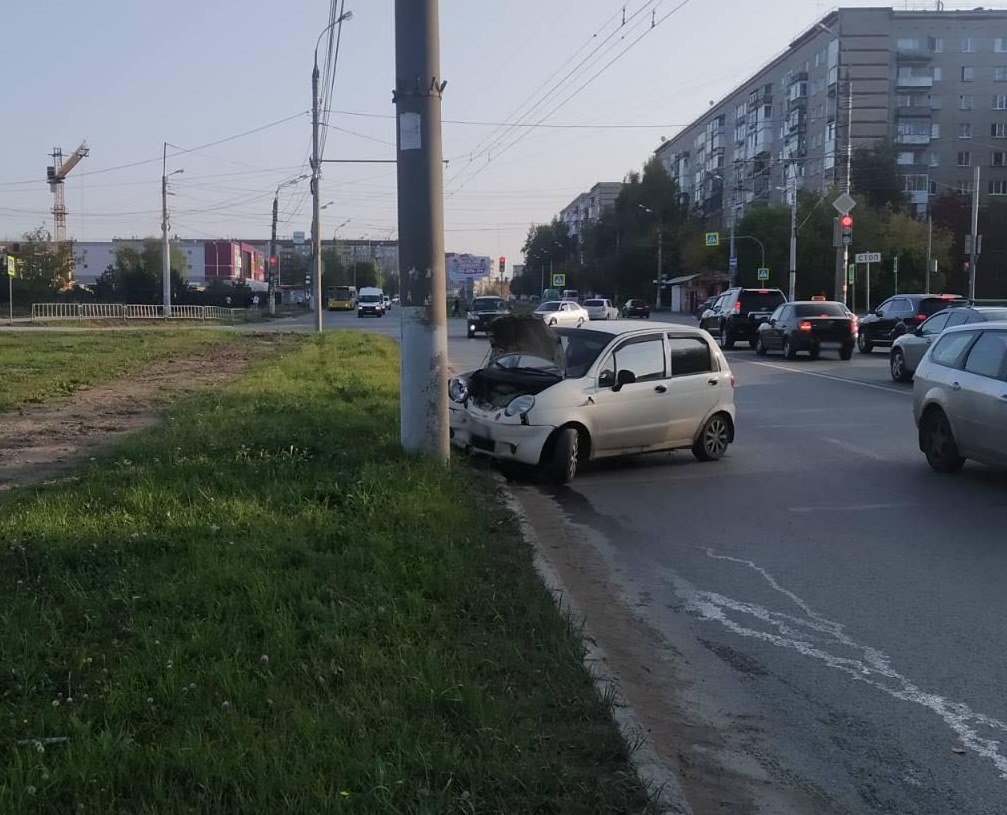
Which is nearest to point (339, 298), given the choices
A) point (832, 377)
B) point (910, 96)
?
point (910, 96)

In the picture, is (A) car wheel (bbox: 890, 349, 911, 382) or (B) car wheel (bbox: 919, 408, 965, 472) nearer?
(B) car wheel (bbox: 919, 408, 965, 472)

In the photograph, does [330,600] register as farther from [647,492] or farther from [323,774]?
[647,492]

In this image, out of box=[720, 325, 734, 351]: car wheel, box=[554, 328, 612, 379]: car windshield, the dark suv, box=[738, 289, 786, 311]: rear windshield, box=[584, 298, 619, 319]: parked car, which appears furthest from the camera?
box=[584, 298, 619, 319]: parked car

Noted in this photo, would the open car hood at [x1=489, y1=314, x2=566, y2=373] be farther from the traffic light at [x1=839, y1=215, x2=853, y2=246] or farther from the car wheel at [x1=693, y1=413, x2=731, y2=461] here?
the traffic light at [x1=839, y1=215, x2=853, y2=246]

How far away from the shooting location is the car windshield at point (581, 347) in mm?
10945

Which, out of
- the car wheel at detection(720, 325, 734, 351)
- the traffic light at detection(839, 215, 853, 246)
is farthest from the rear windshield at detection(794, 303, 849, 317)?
the traffic light at detection(839, 215, 853, 246)

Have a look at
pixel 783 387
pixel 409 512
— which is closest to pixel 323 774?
pixel 409 512

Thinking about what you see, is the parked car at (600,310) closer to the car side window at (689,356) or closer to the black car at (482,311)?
the black car at (482,311)

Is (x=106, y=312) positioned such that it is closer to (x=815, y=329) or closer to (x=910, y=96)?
(x=815, y=329)

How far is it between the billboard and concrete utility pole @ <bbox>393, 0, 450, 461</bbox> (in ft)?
299

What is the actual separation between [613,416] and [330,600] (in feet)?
19.2

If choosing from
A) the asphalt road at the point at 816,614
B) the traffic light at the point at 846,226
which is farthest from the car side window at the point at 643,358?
the traffic light at the point at 846,226

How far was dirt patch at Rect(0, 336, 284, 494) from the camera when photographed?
9.49 m

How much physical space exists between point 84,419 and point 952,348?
32.9 feet
